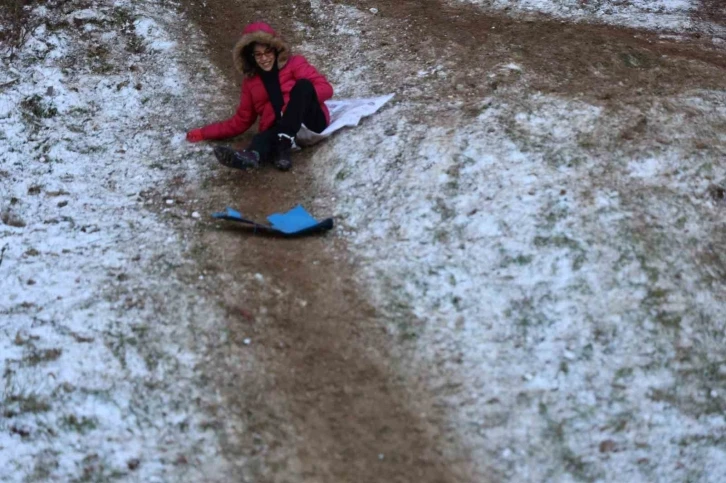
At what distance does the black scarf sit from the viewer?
701 cm

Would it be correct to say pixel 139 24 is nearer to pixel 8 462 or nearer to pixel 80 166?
pixel 80 166

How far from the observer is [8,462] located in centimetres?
480

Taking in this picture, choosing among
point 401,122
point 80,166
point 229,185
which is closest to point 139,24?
point 80,166

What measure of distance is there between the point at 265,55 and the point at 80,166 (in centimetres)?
240

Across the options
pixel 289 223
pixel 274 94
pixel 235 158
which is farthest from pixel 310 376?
pixel 274 94

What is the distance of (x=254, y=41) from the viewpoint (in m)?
6.79

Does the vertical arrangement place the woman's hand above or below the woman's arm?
below

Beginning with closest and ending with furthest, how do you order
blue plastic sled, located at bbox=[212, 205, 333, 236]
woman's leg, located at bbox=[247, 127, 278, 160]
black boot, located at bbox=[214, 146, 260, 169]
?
blue plastic sled, located at bbox=[212, 205, 333, 236] < black boot, located at bbox=[214, 146, 260, 169] < woman's leg, located at bbox=[247, 127, 278, 160]

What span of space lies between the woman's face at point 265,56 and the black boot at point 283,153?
2.35 feet

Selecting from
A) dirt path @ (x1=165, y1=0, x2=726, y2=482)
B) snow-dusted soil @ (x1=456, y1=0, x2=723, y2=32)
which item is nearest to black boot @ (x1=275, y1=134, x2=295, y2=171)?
dirt path @ (x1=165, y1=0, x2=726, y2=482)

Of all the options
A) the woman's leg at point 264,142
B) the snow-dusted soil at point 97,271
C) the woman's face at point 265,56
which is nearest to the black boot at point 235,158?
the woman's leg at point 264,142

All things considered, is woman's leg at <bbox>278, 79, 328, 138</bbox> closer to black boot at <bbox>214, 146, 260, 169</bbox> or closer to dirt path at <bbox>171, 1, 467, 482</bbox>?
black boot at <bbox>214, 146, 260, 169</bbox>

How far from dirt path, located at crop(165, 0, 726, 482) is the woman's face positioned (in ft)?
3.36

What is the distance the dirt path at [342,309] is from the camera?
4.68 metres
